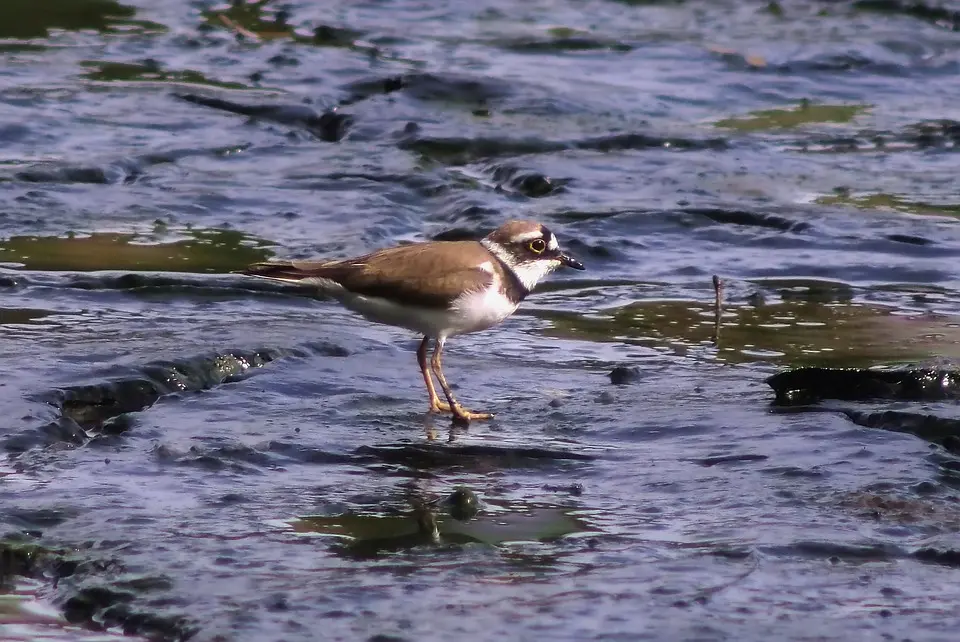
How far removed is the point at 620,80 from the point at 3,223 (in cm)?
671

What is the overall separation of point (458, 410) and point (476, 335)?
1890mm

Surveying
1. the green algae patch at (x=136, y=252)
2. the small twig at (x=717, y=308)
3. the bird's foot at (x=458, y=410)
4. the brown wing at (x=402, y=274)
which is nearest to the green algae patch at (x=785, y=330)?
the small twig at (x=717, y=308)

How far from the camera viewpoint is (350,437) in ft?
21.7

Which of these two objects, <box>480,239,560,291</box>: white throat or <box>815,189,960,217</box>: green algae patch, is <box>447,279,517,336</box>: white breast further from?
<box>815,189,960,217</box>: green algae patch

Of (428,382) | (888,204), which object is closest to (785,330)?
(428,382)

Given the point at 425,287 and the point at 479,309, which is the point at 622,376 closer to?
the point at 479,309

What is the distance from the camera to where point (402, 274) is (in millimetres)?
7250

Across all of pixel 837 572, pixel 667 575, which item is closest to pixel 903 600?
pixel 837 572

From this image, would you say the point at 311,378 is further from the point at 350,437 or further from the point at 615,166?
the point at 615,166

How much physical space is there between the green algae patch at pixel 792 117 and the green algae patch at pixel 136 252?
5346mm

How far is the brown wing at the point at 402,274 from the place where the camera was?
721 centimetres

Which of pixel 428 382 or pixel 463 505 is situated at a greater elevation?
pixel 463 505

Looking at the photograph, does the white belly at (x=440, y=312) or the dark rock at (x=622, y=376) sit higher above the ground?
the white belly at (x=440, y=312)

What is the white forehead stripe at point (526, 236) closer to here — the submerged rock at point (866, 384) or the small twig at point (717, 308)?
the small twig at point (717, 308)
